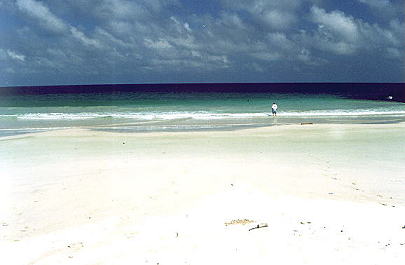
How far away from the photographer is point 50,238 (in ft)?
23.3

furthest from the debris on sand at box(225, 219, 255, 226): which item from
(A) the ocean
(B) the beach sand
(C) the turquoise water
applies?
(C) the turquoise water

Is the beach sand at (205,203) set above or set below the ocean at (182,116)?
below

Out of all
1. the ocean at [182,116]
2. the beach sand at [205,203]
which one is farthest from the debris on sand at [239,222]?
the ocean at [182,116]

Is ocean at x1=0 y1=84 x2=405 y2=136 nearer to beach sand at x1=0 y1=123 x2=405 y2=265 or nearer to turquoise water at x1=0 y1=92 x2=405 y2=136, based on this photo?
turquoise water at x1=0 y1=92 x2=405 y2=136

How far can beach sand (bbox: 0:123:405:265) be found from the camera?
5863mm

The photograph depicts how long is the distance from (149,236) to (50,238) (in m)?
1.81

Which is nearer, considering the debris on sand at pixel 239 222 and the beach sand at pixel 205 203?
the beach sand at pixel 205 203

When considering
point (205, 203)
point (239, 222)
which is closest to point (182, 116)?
point (205, 203)

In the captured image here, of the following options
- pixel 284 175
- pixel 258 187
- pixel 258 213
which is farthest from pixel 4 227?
pixel 284 175

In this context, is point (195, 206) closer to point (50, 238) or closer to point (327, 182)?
point (50, 238)

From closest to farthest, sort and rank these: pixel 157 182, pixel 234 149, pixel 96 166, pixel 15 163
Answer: pixel 157 182
pixel 96 166
pixel 15 163
pixel 234 149

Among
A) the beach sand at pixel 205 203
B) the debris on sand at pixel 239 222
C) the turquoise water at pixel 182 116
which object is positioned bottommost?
the beach sand at pixel 205 203

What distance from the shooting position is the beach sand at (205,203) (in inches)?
231

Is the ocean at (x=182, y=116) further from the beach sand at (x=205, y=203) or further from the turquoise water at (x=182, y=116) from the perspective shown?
the beach sand at (x=205, y=203)
